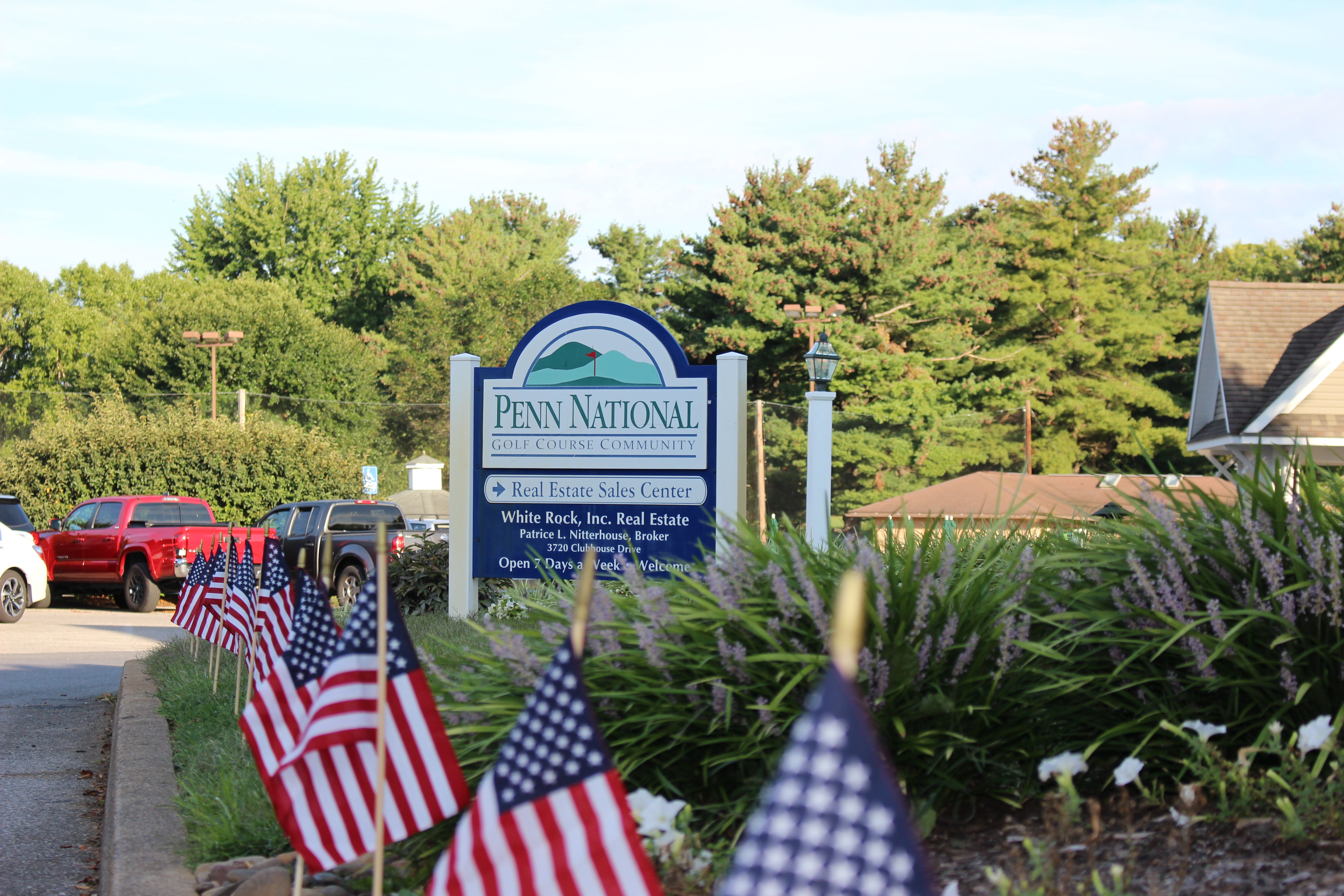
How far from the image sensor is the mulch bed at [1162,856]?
9.93ft

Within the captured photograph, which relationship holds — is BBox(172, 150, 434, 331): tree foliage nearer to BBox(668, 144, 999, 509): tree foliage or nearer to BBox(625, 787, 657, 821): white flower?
BBox(668, 144, 999, 509): tree foliage

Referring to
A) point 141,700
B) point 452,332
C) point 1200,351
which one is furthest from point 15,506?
point 452,332

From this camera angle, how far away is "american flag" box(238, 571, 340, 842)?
396 centimetres

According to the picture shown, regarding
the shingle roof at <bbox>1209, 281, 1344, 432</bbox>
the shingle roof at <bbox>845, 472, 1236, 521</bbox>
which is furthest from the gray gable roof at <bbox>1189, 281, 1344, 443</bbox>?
the shingle roof at <bbox>845, 472, 1236, 521</bbox>

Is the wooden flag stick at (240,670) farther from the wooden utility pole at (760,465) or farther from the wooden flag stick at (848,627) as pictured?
the wooden utility pole at (760,465)

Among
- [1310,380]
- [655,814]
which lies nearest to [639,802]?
[655,814]

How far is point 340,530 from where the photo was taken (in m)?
20.5

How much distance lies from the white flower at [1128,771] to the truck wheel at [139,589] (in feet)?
62.0

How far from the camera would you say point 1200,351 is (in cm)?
2080

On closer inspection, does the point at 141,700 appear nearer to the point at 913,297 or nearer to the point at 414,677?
the point at 414,677

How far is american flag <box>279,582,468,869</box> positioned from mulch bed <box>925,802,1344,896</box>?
1454 millimetres

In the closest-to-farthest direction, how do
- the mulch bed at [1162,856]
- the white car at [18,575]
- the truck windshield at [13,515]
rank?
the mulch bed at [1162,856], the white car at [18,575], the truck windshield at [13,515]

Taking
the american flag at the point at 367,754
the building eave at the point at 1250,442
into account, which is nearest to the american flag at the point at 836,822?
the american flag at the point at 367,754

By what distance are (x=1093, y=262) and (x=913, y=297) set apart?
9.97 meters
